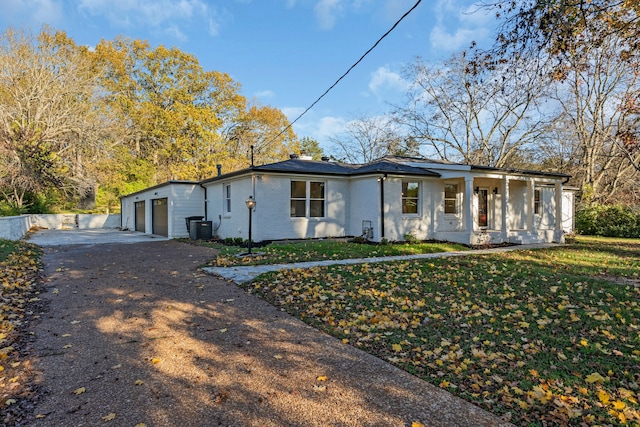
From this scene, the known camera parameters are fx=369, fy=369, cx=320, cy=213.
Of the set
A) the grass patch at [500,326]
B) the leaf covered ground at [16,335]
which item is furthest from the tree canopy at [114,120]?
the grass patch at [500,326]

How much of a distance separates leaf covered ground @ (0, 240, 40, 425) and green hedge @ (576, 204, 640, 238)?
23530mm

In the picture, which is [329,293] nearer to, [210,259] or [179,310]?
[179,310]

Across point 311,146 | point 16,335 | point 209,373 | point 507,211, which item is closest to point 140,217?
point 16,335

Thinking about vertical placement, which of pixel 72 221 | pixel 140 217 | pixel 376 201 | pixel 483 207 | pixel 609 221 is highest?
pixel 376 201

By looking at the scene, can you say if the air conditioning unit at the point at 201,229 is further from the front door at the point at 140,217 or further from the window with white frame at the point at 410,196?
the front door at the point at 140,217

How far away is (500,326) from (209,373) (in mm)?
3665

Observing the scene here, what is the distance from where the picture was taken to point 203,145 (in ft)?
107

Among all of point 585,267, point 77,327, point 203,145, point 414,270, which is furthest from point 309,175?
point 203,145

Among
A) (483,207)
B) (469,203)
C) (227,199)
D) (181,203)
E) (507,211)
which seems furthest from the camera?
(181,203)

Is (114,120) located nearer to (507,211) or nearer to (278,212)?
(278,212)

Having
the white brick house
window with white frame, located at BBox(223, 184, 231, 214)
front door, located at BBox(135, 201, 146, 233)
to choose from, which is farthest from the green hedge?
front door, located at BBox(135, 201, 146, 233)

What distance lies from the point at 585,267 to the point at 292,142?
108 feet

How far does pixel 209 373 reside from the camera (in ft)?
11.2

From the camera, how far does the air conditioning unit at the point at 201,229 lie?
16141mm
